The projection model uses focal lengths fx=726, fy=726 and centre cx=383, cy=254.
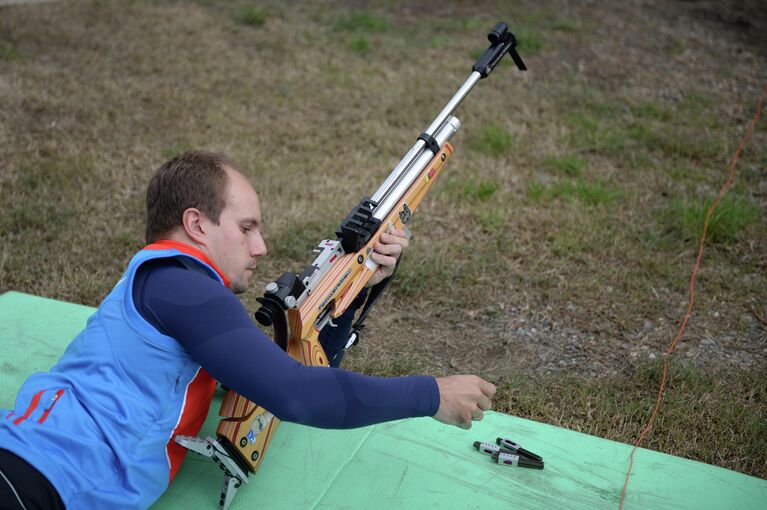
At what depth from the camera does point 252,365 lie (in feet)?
7.43

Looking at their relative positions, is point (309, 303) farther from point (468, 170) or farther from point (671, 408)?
point (468, 170)

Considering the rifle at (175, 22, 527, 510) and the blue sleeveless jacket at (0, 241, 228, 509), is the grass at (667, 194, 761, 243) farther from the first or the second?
the blue sleeveless jacket at (0, 241, 228, 509)

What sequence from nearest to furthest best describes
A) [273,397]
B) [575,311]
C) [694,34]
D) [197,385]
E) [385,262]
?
[273,397], [197,385], [385,262], [575,311], [694,34]

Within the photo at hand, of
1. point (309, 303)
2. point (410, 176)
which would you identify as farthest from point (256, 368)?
point (410, 176)

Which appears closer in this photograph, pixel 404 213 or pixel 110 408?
pixel 110 408

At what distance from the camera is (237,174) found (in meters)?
2.75

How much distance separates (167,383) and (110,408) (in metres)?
0.20

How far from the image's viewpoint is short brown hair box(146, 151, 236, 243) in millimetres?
2643

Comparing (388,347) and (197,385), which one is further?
(388,347)

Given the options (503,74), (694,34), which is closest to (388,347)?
(503,74)

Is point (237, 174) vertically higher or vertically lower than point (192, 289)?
higher

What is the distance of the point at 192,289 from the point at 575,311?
304cm

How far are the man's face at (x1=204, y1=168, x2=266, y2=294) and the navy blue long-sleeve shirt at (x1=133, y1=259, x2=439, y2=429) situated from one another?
8.9 inches

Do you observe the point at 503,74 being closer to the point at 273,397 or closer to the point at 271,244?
the point at 271,244
